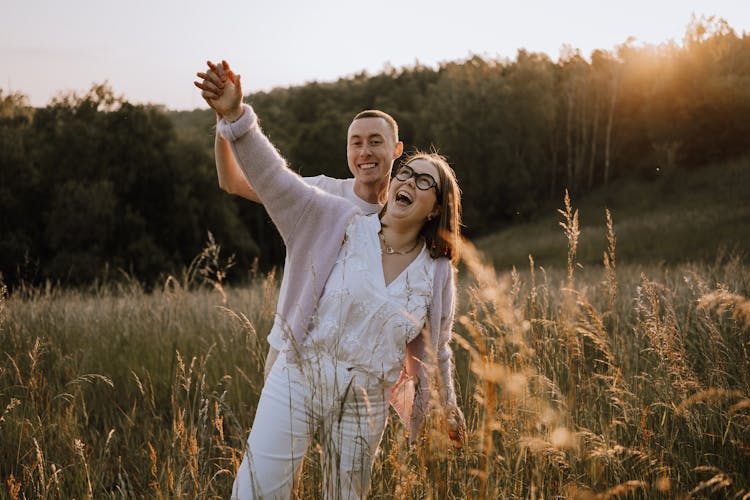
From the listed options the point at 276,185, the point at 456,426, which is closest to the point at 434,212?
the point at 276,185

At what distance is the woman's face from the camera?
2.41 metres

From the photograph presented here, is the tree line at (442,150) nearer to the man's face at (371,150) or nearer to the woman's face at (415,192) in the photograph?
the man's face at (371,150)

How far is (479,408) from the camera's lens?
10.1 feet

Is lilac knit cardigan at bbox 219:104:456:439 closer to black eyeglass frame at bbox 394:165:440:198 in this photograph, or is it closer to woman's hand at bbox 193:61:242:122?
woman's hand at bbox 193:61:242:122

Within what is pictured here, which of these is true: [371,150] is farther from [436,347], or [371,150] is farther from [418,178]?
[436,347]

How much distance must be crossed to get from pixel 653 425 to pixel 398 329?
1576mm

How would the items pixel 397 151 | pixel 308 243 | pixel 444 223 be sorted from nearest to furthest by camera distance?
1. pixel 308 243
2. pixel 444 223
3. pixel 397 151

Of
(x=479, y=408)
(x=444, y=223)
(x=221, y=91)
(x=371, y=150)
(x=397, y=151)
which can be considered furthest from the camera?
(x=397, y=151)

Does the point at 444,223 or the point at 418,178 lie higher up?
the point at 418,178

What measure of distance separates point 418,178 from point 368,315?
1.97 feet

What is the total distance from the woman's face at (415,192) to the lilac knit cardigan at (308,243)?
0.18 metres

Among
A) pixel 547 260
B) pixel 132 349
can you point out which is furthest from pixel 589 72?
pixel 132 349

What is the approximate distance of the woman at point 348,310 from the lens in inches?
84.4

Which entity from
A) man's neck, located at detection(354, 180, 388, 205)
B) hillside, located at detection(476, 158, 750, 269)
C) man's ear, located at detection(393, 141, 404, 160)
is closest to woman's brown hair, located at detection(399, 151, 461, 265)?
man's neck, located at detection(354, 180, 388, 205)
